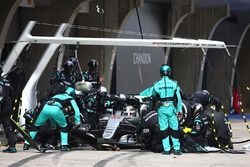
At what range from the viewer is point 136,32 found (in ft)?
75.8

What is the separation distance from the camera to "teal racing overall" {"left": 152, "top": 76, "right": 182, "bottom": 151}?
38.3 ft

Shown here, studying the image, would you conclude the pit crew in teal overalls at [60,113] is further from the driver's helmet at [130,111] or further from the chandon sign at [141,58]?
the chandon sign at [141,58]

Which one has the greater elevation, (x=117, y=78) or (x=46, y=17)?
(x=46, y=17)

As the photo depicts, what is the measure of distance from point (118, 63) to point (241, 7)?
6.90 m

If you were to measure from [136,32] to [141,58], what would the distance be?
156cm

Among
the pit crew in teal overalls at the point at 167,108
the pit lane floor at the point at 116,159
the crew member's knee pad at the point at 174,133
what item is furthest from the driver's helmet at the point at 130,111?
the crew member's knee pad at the point at 174,133

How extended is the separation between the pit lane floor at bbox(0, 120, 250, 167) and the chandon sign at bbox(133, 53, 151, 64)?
12.0 metres

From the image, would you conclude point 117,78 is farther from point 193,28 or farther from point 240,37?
point 240,37

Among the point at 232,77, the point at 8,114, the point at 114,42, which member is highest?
the point at 114,42

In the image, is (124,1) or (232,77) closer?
(124,1)

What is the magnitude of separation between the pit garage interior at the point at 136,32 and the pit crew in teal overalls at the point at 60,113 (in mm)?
2236

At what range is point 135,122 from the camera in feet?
41.5

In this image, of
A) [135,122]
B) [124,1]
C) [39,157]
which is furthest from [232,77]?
[39,157]

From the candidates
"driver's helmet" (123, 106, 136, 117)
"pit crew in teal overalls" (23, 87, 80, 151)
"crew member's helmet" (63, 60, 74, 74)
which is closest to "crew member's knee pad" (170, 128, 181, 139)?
"driver's helmet" (123, 106, 136, 117)
